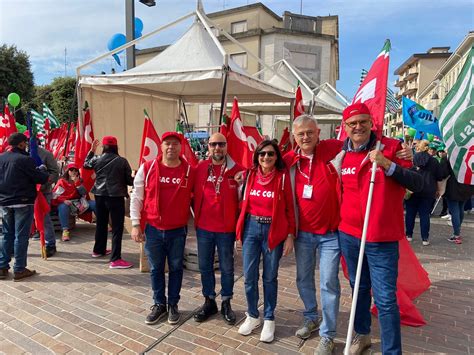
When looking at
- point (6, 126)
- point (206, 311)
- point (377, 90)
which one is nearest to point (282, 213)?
point (377, 90)

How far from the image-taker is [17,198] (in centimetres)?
448

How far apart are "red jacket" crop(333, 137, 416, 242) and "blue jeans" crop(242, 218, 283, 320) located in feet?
2.75

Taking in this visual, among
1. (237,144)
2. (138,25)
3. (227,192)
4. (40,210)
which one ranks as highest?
(138,25)

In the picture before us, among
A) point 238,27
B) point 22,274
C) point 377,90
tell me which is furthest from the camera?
point 238,27

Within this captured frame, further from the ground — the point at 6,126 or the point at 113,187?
the point at 6,126

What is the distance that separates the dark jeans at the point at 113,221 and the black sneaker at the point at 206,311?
203 cm

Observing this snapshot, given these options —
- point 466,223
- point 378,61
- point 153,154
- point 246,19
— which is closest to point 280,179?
point 378,61

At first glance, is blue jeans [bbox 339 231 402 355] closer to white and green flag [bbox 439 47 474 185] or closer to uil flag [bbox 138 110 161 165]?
white and green flag [bbox 439 47 474 185]

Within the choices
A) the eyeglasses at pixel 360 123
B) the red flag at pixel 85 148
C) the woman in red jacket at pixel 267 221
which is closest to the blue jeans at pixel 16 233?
the red flag at pixel 85 148

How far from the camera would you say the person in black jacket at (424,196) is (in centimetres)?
679

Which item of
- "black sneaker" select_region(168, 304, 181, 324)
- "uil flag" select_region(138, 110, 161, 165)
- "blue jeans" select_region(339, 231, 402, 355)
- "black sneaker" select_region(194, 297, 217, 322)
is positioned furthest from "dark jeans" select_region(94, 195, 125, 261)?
"blue jeans" select_region(339, 231, 402, 355)

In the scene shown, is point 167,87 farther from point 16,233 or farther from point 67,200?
point 16,233

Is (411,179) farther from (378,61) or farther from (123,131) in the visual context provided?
(123,131)

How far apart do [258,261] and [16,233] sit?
3279 millimetres
